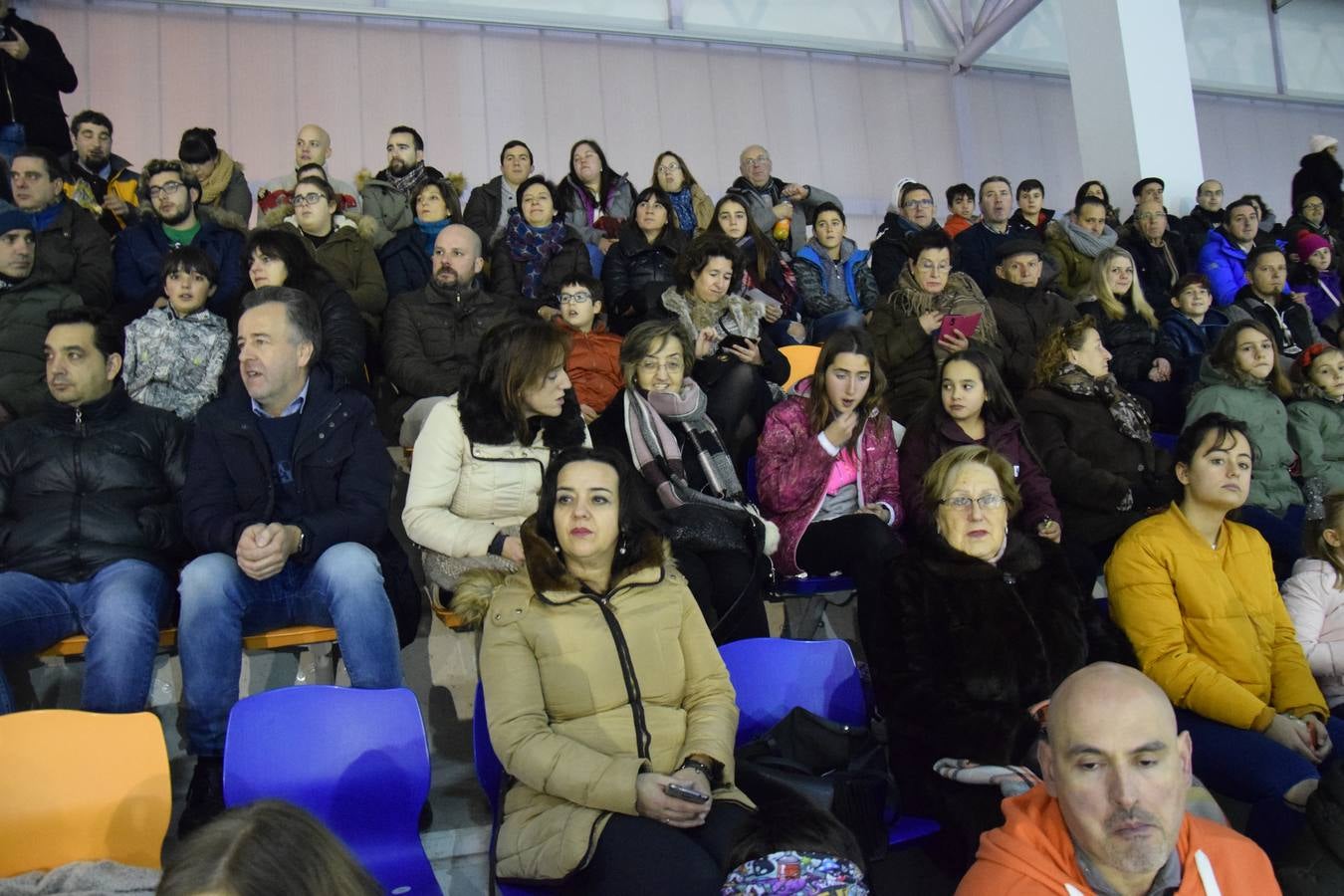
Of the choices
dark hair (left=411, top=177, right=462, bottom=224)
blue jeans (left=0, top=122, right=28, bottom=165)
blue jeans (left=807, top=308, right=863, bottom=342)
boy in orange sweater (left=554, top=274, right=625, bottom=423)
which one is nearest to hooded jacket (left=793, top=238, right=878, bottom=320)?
blue jeans (left=807, top=308, right=863, bottom=342)

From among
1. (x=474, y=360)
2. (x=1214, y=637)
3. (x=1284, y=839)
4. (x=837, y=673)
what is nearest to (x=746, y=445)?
(x=474, y=360)

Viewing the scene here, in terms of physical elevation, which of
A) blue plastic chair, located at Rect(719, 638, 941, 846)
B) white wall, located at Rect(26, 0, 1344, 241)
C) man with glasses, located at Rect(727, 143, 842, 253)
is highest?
white wall, located at Rect(26, 0, 1344, 241)

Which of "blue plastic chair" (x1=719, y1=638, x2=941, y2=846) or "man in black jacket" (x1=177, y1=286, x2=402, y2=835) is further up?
"man in black jacket" (x1=177, y1=286, x2=402, y2=835)

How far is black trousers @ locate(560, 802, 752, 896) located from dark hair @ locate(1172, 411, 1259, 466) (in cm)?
162

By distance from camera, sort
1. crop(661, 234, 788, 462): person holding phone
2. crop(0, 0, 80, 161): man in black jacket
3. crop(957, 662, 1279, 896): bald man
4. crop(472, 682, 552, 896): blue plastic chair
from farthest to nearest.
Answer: crop(0, 0, 80, 161): man in black jacket → crop(661, 234, 788, 462): person holding phone → crop(472, 682, 552, 896): blue plastic chair → crop(957, 662, 1279, 896): bald man

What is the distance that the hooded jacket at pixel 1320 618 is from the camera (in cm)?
270

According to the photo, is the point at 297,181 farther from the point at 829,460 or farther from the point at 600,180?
the point at 829,460

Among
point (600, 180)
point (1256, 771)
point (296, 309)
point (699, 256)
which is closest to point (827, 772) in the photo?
point (1256, 771)

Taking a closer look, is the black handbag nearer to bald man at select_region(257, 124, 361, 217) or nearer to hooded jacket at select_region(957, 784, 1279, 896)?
hooded jacket at select_region(957, 784, 1279, 896)

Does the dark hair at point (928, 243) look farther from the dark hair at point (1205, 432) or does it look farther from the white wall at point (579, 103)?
the white wall at point (579, 103)

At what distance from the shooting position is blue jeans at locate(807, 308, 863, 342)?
16.3ft

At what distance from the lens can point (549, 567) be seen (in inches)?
87.1

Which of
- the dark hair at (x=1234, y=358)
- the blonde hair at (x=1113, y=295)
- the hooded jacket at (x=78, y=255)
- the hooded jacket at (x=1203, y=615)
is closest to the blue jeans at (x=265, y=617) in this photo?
the hooded jacket at (x=1203, y=615)

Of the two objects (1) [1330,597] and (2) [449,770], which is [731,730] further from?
(1) [1330,597]
